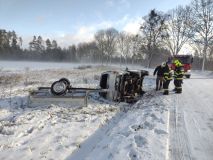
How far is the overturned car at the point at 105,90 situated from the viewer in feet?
33.9

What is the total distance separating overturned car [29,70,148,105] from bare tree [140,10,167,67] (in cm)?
4047

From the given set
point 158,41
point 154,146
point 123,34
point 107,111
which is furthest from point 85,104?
point 123,34

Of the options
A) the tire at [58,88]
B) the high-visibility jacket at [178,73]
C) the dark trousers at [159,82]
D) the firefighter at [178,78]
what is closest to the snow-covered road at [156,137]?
the tire at [58,88]

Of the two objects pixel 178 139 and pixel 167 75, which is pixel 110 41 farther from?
pixel 178 139

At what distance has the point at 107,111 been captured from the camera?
9.73 meters

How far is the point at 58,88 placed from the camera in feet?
36.0

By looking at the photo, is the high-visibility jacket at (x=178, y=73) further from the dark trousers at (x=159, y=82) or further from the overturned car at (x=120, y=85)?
the overturned car at (x=120, y=85)

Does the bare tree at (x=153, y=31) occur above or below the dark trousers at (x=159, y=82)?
above

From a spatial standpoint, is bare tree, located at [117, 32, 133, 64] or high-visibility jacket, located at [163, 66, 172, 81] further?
bare tree, located at [117, 32, 133, 64]

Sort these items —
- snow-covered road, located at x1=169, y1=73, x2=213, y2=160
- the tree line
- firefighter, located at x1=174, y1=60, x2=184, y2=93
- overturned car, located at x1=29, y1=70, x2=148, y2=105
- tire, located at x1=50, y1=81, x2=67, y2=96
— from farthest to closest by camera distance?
the tree line
firefighter, located at x1=174, y1=60, x2=184, y2=93
tire, located at x1=50, y1=81, x2=67, y2=96
overturned car, located at x1=29, y1=70, x2=148, y2=105
snow-covered road, located at x1=169, y1=73, x2=213, y2=160

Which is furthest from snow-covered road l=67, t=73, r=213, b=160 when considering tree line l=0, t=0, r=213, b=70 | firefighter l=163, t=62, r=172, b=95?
tree line l=0, t=0, r=213, b=70

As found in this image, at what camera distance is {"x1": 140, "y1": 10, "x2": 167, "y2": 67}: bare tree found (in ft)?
173

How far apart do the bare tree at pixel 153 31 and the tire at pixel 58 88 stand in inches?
1688

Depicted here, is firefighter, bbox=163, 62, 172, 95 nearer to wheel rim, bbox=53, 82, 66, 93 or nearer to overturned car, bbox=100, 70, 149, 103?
overturned car, bbox=100, 70, 149, 103
